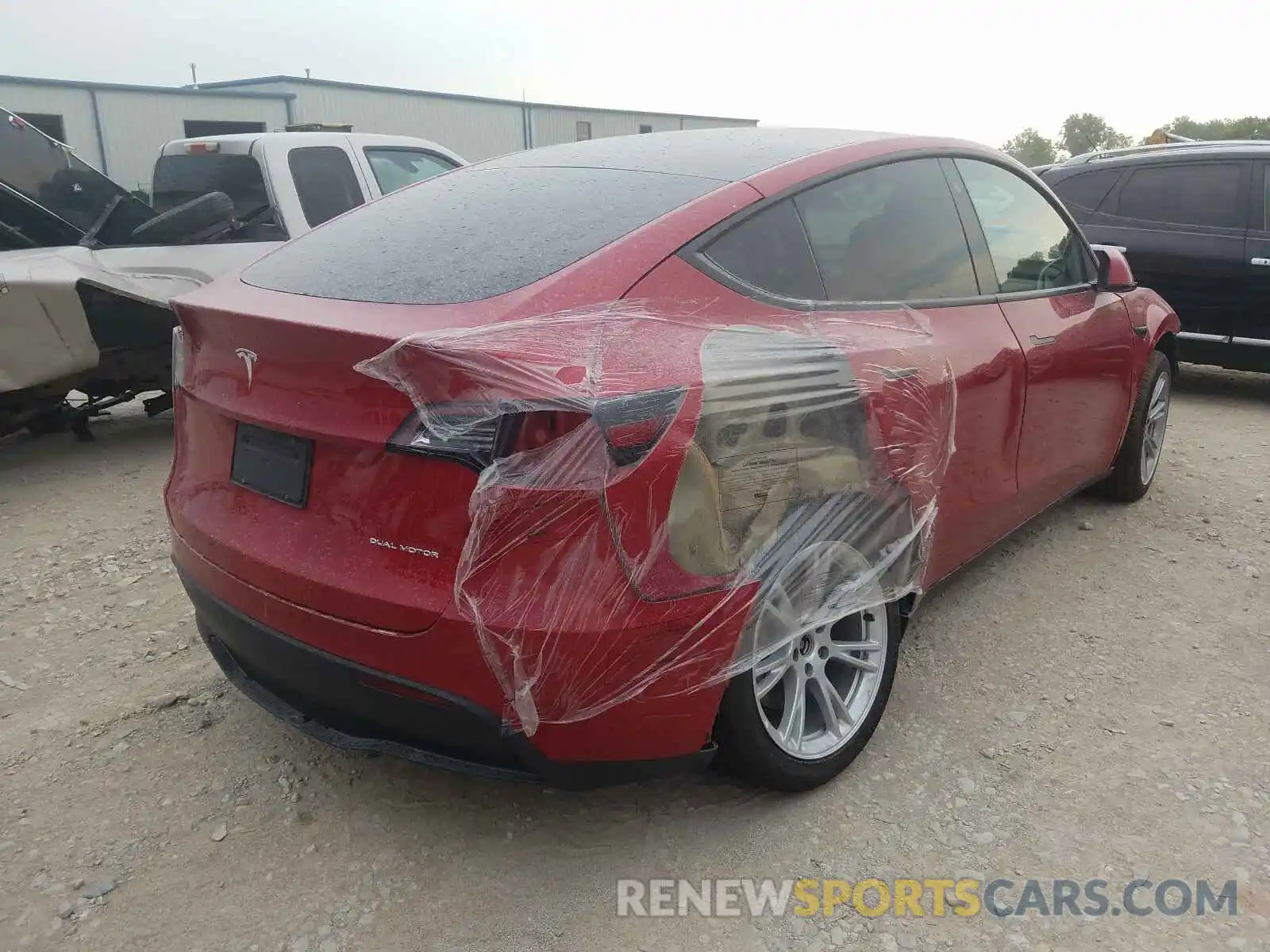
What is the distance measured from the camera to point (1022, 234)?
338cm

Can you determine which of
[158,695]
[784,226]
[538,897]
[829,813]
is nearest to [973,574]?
[829,813]

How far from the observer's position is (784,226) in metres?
2.41

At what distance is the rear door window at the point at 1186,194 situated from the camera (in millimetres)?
6461

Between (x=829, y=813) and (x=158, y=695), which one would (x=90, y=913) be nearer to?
(x=158, y=695)

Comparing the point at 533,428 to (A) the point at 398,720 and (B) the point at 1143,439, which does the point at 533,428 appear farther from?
(B) the point at 1143,439

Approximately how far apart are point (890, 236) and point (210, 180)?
183 inches

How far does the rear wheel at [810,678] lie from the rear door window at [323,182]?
442 cm

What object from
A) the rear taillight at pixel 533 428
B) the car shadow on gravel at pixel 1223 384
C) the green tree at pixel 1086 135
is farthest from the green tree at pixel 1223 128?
the rear taillight at pixel 533 428

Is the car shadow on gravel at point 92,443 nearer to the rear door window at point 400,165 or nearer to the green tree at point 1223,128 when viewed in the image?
the rear door window at point 400,165

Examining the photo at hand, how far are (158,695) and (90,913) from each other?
902 mm

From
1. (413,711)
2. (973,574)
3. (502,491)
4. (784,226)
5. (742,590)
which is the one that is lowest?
(973,574)

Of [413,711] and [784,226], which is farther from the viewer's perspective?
[784,226]

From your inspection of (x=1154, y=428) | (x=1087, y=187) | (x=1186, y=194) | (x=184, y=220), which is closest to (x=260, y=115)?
(x=184, y=220)

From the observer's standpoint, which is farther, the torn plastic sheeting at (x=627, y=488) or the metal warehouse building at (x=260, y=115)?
the metal warehouse building at (x=260, y=115)
